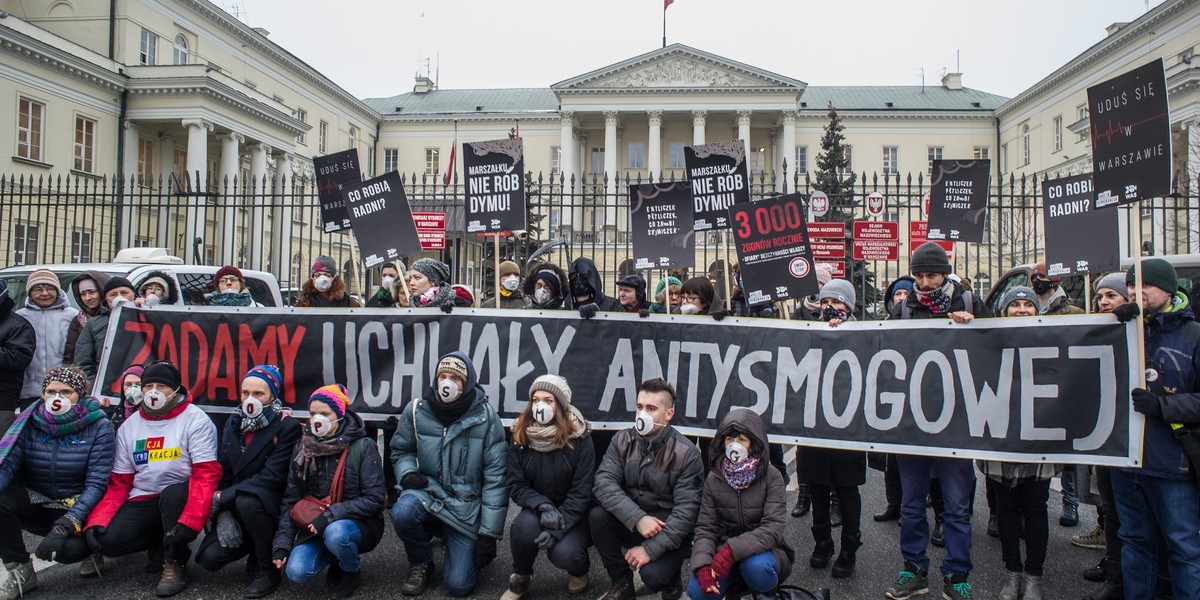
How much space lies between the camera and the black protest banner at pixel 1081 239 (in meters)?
5.86

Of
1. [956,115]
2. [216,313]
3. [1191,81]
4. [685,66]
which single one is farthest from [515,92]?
[216,313]

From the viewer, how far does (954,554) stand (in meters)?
4.68

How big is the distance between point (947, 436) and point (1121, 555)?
117 centimetres

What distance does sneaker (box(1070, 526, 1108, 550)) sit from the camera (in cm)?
567

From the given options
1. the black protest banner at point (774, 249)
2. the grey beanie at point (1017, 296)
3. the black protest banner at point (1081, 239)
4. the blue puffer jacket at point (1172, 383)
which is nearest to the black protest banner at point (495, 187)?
the black protest banner at point (774, 249)

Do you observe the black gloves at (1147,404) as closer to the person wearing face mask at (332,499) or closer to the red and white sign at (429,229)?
the person wearing face mask at (332,499)

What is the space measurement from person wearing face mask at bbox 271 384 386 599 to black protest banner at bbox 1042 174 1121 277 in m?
5.54

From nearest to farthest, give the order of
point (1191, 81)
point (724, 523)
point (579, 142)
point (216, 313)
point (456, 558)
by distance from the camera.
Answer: point (724, 523) < point (456, 558) < point (216, 313) < point (1191, 81) < point (579, 142)

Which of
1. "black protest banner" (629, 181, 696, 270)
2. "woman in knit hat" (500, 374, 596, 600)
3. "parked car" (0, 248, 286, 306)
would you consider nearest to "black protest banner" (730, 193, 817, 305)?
"black protest banner" (629, 181, 696, 270)

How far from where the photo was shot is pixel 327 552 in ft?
15.6

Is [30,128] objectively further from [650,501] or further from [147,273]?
[650,501]

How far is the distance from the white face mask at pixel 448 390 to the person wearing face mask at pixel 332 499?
2.00ft

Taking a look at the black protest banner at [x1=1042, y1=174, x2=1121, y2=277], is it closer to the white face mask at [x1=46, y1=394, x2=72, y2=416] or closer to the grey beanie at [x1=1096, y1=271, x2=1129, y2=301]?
the grey beanie at [x1=1096, y1=271, x2=1129, y2=301]

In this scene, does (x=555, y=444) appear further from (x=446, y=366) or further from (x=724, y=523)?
(x=724, y=523)
